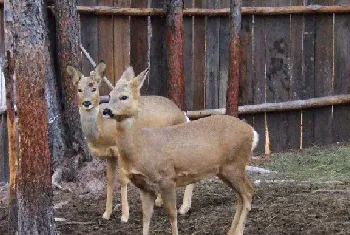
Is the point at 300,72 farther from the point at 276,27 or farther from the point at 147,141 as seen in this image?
the point at 147,141

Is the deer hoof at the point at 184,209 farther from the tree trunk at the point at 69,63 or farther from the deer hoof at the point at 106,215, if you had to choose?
the tree trunk at the point at 69,63

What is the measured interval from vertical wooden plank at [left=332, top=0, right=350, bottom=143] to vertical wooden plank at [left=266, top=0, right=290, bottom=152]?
30.3 inches

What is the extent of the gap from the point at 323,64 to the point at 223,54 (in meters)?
1.60

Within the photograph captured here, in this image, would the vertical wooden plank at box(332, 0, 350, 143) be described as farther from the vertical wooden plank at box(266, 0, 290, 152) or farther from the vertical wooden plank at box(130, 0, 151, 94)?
the vertical wooden plank at box(130, 0, 151, 94)

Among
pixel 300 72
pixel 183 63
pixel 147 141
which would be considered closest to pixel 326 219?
pixel 147 141

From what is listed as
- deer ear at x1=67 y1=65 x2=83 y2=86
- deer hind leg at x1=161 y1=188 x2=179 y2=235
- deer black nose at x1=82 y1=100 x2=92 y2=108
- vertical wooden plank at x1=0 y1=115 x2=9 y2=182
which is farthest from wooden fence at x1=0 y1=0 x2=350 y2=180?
deer hind leg at x1=161 y1=188 x2=179 y2=235

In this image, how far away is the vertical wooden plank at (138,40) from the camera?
9.33 meters

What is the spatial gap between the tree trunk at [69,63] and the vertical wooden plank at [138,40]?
137 centimetres

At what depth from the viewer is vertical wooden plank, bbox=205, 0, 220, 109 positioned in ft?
32.4

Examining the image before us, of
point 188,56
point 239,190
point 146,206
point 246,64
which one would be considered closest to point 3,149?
point 188,56

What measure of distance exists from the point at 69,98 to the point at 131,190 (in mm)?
1201

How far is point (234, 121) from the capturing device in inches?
249

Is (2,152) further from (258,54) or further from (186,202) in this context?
(258,54)

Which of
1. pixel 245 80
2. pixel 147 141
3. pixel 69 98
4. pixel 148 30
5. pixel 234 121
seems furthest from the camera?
pixel 245 80
